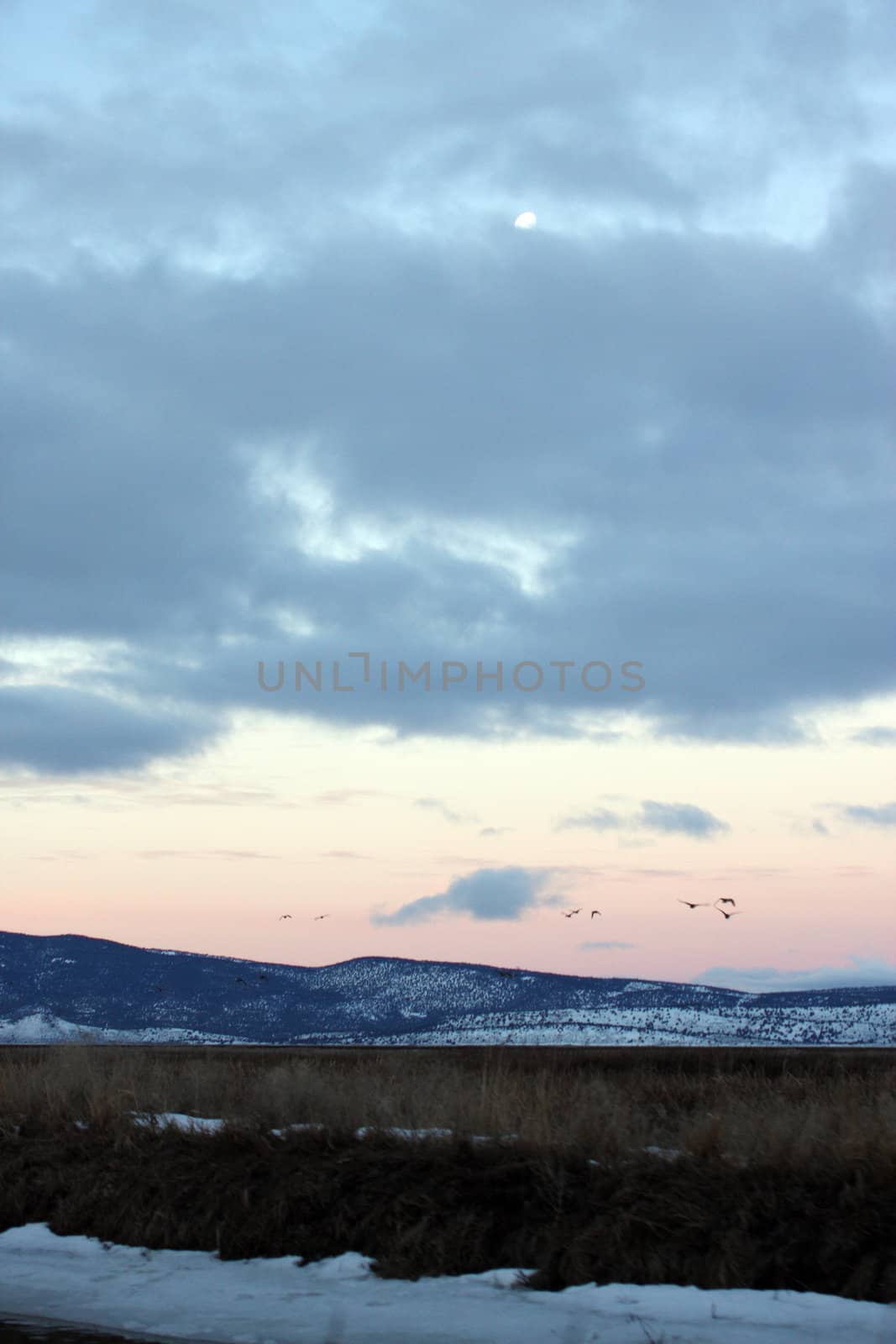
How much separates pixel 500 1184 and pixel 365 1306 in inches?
91.5

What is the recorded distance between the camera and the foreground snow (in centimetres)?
1060

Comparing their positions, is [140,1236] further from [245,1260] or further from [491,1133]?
[491,1133]

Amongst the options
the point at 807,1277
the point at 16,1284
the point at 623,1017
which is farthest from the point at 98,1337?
the point at 623,1017

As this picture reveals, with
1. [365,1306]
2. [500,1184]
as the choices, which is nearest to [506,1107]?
[500,1184]

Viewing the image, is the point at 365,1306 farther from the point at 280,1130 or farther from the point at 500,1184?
the point at 280,1130

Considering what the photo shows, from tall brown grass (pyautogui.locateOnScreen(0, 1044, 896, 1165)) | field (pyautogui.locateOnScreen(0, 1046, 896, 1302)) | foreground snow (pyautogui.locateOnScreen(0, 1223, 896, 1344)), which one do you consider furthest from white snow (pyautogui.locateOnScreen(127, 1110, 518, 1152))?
foreground snow (pyautogui.locateOnScreen(0, 1223, 896, 1344))

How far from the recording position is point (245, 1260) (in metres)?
13.6

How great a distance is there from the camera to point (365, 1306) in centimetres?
1198

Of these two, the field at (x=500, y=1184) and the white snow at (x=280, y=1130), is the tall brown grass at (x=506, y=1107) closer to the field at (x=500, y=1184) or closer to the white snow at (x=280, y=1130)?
the field at (x=500, y=1184)

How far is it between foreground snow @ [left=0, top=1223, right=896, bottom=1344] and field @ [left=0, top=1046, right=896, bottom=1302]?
0.36m

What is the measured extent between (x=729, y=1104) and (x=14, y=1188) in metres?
8.99

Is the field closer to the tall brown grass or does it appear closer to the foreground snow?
the tall brown grass

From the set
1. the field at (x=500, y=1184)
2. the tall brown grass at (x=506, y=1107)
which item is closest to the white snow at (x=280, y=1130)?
the field at (x=500, y=1184)

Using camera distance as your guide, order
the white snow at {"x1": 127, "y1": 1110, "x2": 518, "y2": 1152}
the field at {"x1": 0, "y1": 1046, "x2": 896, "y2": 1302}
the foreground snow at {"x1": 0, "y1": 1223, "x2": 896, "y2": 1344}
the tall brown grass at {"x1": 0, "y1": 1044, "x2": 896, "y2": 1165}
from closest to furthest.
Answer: the foreground snow at {"x1": 0, "y1": 1223, "x2": 896, "y2": 1344}, the field at {"x1": 0, "y1": 1046, "x2": 896, "y2": 1302}, the tall brown grass at {"x1": 0, "y1": 1044, "x2": 896, "y2": 1165}, the white snow at {"x1": 127, "y1": 1110, "x2": 518, "y2": 1152}
